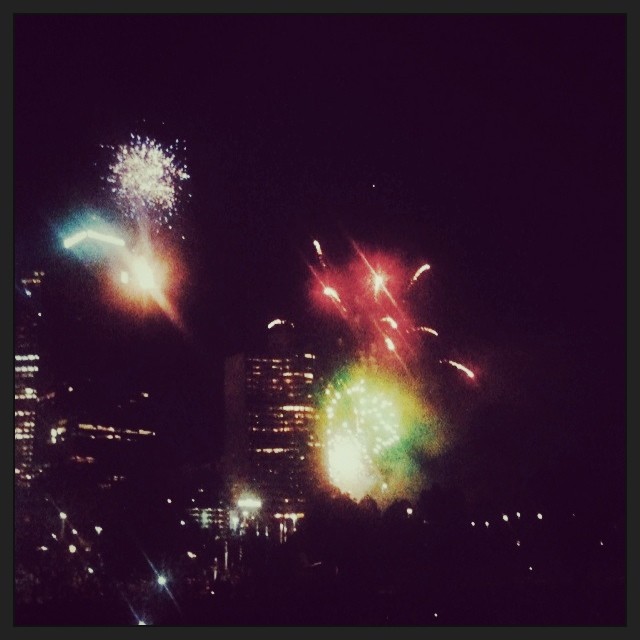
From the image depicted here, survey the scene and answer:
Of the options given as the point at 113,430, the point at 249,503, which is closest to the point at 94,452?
the point at 113,430

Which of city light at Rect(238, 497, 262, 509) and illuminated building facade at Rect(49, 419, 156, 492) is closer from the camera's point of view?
illuminated building facade at Rect(49, 419, 156, 492)

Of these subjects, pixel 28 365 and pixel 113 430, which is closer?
pixel 28 365

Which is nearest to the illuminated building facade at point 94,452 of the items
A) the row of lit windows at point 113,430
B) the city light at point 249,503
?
the row of lit windows at point 113,430

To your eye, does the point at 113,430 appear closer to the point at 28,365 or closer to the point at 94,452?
the point at 94,452

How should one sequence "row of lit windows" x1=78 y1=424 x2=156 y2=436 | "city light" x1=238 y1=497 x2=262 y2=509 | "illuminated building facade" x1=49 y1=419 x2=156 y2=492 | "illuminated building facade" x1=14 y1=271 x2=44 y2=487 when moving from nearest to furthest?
"illuminated building facade" x1=49 y1=419 x2=156 y2=492 < "illuminated building facade" x1=14 y1=271 x2=44 y2=487 < "row of lit windows" x1=78 y1=424 x2=156 y2=436 < "city light" x1=238 y1=497 x2=262 y2=509

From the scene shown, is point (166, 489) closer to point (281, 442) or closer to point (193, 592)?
point (193, 592)

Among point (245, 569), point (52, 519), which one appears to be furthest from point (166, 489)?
point (245, 569)

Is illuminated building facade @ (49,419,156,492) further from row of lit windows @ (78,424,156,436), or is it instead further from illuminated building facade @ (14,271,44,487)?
illuminated building facade @ (14,271,44,487)

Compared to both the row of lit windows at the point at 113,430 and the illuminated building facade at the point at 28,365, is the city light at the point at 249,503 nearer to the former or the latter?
the row of lit windows at the point at 113,430

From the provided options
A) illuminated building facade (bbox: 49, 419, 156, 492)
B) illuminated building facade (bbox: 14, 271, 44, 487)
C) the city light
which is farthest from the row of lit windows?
the city light
